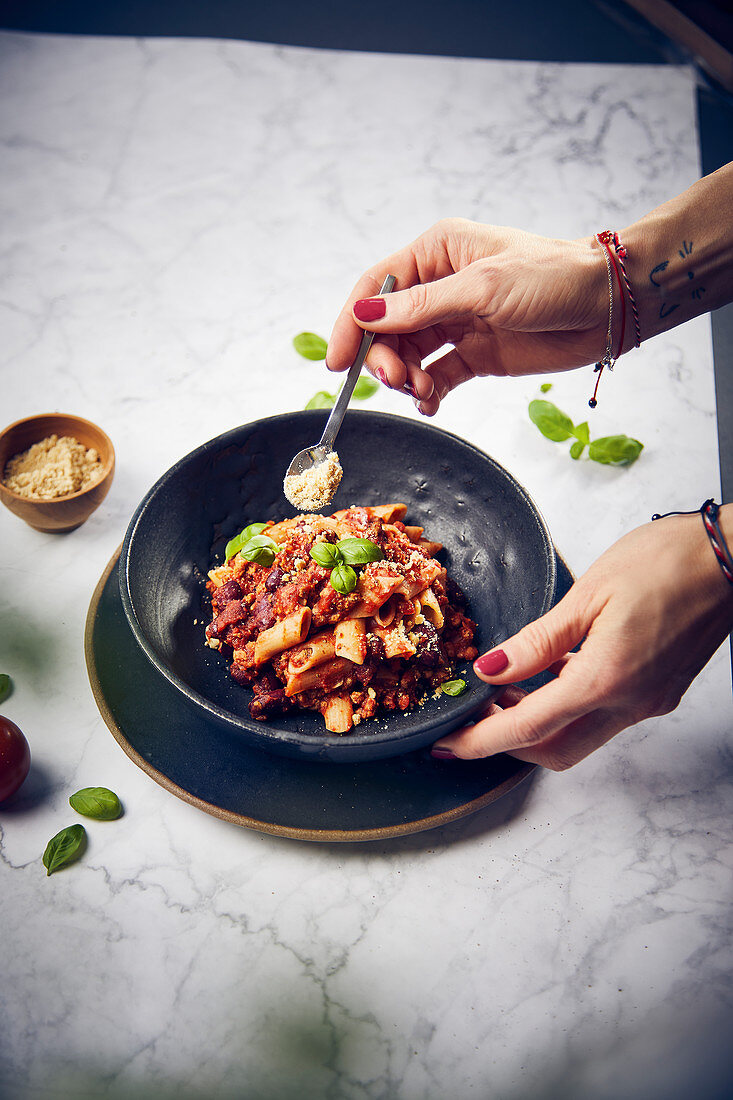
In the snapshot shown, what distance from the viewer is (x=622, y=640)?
1844 mm

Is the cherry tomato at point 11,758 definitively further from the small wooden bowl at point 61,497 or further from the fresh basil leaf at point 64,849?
the small wooden bowl at point 61,497

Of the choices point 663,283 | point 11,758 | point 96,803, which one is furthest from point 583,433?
point 11,758

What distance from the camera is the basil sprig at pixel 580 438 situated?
2.95 metres

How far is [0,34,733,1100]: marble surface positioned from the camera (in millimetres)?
1882

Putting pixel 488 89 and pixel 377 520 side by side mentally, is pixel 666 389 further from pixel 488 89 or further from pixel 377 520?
pixel 488 89

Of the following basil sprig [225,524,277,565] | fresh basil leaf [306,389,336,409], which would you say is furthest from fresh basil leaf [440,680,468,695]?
fresh basil leaf [306,389,336,409]

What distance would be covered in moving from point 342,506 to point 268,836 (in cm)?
99


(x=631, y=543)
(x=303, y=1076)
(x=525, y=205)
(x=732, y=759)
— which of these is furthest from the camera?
(x=525, y=205)

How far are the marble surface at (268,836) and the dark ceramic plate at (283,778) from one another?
0.16 meters

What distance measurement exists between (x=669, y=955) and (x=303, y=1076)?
2.90 ft

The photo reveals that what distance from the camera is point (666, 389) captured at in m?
3.24

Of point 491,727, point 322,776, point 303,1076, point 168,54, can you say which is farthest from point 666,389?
point 168,54

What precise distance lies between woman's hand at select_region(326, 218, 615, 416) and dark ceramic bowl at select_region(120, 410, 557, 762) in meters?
0.23

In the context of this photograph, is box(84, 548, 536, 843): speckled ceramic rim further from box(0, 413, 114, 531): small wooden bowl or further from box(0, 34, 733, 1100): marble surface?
A: box(0, 413, 114, 531): small wooden bowl
